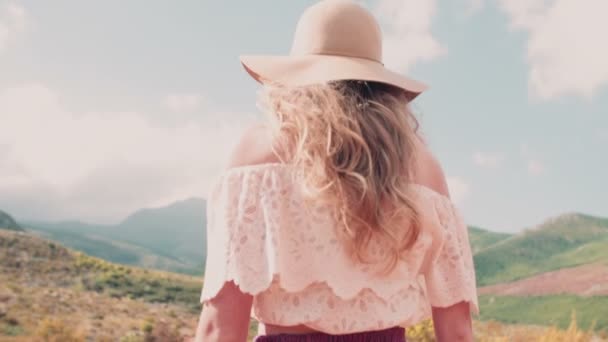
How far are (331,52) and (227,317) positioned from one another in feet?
2.40

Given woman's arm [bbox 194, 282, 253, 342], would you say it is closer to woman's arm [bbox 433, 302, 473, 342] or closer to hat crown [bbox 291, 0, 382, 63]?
woman's arm [bbox 433, 302, 473, 342]

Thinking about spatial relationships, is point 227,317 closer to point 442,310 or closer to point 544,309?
point 442,310

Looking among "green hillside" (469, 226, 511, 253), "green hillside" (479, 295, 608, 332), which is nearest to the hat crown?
"green hillside" (479, 295, 608, 332)

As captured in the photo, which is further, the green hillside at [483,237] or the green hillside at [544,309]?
the green hillside at [483,237]

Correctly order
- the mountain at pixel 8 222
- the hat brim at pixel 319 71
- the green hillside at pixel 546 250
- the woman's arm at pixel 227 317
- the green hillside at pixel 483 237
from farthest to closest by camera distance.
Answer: the green hillside at pixel 483 237
the green hillside at pixel 546 250
the mountain at pixel 8 222
the hat brim at pixel 319 71
the woman's arm at pixel 227 317

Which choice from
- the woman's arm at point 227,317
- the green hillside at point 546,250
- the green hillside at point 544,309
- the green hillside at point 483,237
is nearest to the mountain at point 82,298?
the woman's arm at point 227,317

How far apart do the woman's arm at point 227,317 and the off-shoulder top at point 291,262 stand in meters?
0.03

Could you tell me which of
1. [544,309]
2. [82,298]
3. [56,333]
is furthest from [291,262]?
[544,309]

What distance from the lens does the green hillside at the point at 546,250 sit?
96.7 ft

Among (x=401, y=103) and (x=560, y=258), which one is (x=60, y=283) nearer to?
(x=401, y=103)

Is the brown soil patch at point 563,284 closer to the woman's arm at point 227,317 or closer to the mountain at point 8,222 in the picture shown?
the mountain at point 8,222

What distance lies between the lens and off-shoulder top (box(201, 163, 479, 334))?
1549 mm

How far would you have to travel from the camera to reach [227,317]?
150cm

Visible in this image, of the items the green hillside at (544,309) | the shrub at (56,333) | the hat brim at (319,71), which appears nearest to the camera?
the hat brim at (319,71)
